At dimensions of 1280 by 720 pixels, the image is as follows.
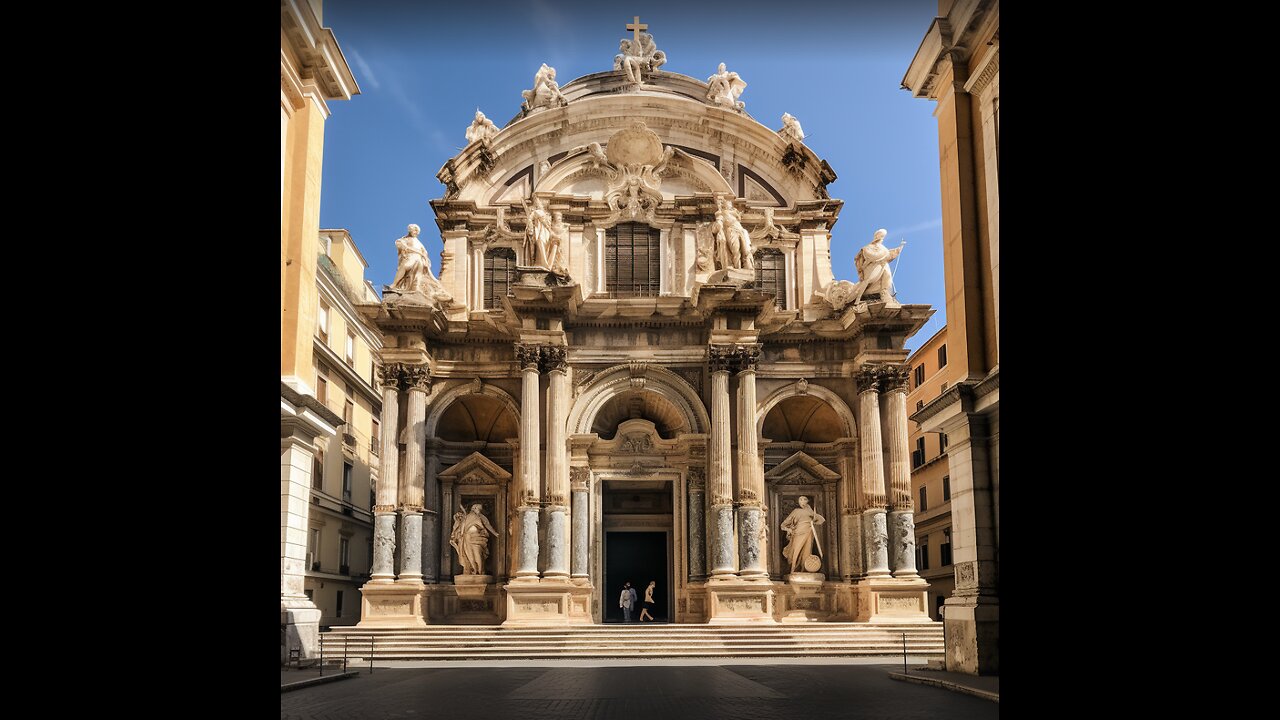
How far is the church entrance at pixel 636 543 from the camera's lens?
1257 inches

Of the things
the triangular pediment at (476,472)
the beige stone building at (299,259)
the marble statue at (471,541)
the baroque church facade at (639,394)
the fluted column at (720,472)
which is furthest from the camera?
the triangular pediment at (476,472)

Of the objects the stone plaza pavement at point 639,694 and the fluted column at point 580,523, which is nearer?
the stone plaza pavement at point 639,694

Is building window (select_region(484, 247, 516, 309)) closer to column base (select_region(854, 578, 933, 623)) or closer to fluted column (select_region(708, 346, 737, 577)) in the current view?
fluted column (select_region(708, 346, 737, 577))

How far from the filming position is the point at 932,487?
A: 4316 cm

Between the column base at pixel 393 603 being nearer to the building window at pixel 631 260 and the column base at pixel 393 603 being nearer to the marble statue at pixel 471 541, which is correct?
the marble statue at pixel 471 541

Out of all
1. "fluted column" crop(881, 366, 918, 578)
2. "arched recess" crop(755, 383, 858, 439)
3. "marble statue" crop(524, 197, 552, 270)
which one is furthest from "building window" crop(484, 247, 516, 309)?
"fluted column" crop(881, 366, 918, 578)

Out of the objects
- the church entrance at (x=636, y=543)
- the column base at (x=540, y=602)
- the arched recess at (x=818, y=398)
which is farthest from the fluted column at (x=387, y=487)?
the arched recess at (x=818, y=398)

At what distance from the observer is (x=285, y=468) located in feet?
53.9

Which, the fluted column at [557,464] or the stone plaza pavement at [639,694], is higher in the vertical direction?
the fluted column at [557,464]

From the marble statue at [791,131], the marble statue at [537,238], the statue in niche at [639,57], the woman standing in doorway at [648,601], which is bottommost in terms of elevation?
the woman standing in doorway at [648,601]

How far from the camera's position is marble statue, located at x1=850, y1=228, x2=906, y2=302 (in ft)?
101

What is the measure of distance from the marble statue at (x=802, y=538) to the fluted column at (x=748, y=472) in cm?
114

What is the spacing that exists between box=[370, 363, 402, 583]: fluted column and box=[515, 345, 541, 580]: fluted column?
3.33 m
